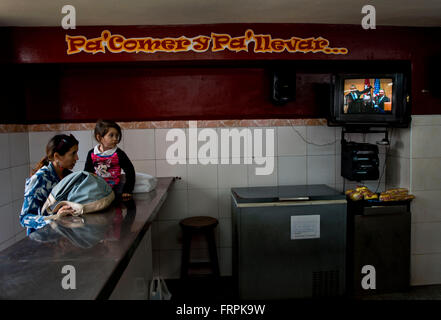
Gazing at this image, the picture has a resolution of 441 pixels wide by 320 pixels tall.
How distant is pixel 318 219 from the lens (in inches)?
120

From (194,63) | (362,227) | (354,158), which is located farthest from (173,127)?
(362,227)

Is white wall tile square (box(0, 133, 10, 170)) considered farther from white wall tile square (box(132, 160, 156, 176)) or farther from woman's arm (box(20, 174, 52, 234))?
woman's arm (box(20, 174, 52, 234))

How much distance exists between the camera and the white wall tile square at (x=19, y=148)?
3.21m

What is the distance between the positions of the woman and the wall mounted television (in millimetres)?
2442

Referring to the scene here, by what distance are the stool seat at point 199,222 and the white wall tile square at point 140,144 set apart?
2.58ft

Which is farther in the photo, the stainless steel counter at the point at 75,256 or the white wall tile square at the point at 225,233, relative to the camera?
the white wall tile square at the point at 225,233

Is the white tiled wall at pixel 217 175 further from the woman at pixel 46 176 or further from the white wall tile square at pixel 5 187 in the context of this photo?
the woman at pixel 46 176

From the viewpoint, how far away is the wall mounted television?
321 centimetres

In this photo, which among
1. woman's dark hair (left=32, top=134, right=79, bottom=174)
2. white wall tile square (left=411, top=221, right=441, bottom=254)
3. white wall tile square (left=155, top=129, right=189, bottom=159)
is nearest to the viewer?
woman's dark hair (left=32, top=134, right=79, bottom=174)

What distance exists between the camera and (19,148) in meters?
3.33

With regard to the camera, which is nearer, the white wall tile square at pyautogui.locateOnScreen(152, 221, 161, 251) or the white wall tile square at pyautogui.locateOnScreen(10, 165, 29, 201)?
the white wall tile square at pyautogui.locateOnScreen(10, 165, 29, 201)

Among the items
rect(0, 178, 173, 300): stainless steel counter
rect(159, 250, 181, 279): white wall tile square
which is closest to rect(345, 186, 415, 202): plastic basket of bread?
rect(159, 250, 181, 279): white wall tile square

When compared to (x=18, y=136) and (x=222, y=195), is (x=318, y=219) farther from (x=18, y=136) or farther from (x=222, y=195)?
(x=18, y=136)

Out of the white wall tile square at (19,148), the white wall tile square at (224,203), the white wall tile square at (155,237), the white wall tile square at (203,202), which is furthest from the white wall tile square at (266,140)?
the white wall tile square at (19,148)
